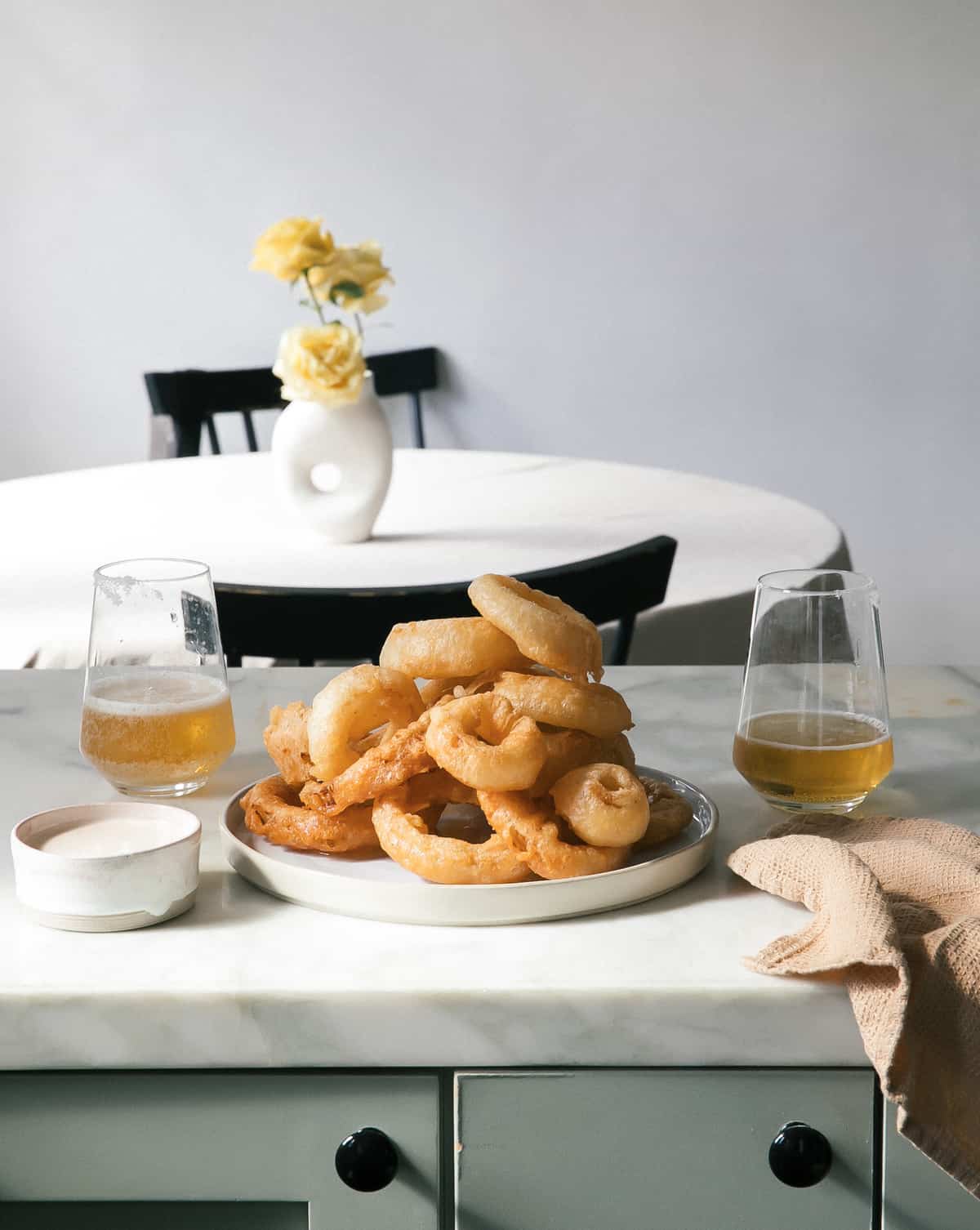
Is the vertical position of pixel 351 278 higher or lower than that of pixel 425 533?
higher

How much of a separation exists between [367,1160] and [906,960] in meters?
0.27

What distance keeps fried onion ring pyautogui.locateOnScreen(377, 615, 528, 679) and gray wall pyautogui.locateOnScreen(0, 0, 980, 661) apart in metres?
3.20

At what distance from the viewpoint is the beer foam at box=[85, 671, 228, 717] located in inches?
33.9

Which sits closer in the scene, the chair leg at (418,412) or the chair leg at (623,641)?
the chair leg at (623,641)

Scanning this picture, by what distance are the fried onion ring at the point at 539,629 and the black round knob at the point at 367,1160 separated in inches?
9.6

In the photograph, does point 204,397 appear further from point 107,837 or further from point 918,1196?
point 918,1196

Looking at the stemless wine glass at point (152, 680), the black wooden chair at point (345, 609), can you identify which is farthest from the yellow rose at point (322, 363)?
the stemless wine glass at point (152, 680)

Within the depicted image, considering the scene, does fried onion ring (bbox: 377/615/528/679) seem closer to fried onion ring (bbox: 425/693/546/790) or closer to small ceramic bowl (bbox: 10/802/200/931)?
fried onion ring (bbox: 425/693/546/790)

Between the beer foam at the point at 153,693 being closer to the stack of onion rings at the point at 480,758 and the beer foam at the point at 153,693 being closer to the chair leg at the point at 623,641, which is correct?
the stack of onion rings at the point at 480,758

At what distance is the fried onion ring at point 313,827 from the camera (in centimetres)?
75

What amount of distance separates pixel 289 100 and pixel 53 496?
5.44 feet

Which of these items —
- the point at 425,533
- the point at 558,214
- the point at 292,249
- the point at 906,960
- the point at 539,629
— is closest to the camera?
the point at 906,960

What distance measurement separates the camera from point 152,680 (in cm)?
88

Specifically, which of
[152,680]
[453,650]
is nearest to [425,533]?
[152,680]
